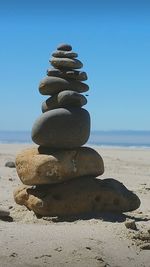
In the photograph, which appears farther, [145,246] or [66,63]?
[66,63]

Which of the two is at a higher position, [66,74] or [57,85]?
[66,74]

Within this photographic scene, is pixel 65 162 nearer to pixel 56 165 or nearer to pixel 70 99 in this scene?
pixel 56 165

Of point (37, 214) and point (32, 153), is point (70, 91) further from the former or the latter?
point (37, 214)

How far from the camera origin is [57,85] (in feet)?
37.1

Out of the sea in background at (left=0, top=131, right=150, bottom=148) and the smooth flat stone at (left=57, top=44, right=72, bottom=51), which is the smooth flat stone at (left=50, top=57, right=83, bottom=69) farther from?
the sea in background at (left=0, top=131, right=150, bottom=148)

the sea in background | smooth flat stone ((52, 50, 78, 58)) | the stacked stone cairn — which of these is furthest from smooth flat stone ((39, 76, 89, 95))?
the sea in background

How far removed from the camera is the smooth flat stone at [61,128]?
10812 mm

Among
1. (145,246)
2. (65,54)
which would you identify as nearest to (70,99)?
(65,54)

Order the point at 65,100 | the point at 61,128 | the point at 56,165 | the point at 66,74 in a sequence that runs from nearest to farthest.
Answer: the point at 56,165
the point at 61,128
the point at 65,100
the point at 66,74

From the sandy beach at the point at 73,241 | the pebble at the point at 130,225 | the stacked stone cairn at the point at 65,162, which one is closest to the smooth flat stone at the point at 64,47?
the stacked stone cairn at the point at 65,162

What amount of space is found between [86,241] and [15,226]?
4.68 ft

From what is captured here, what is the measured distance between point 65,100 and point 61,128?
68cm

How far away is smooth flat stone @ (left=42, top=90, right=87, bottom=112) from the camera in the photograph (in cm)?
1112

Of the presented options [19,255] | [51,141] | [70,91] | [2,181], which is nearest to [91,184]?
[51,141]
